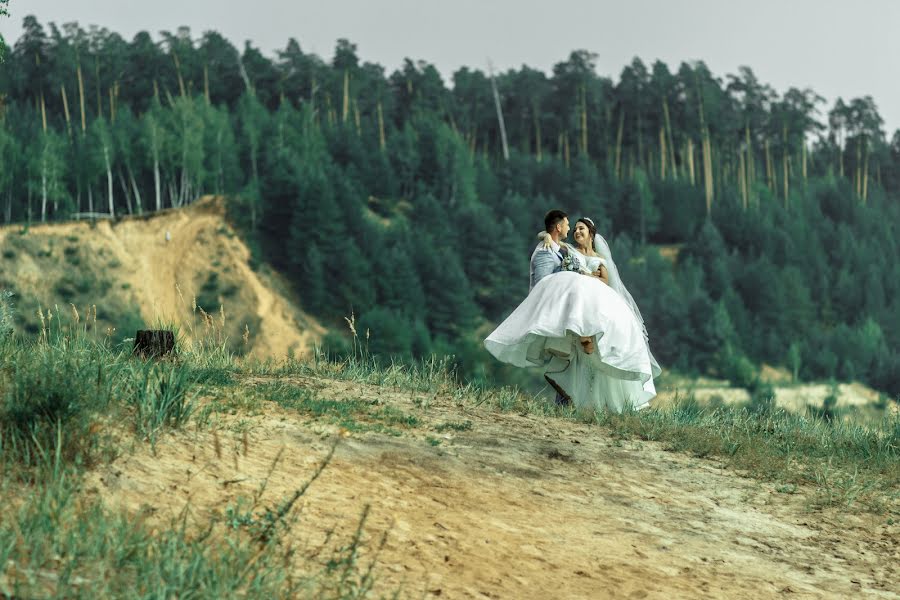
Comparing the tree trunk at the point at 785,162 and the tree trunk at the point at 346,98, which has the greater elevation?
the tree trunk at the point at 346,98

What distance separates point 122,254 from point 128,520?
75.1 metres

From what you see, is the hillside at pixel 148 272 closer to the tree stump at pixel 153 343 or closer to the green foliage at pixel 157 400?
the tree stump at pixel 153 343

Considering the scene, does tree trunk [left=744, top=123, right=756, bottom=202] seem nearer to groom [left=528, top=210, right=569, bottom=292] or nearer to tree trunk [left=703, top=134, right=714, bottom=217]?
tree trunk [left=703, top=134, right=714, bottom=217]

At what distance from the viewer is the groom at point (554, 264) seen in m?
11.4

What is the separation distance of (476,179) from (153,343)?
316 ft

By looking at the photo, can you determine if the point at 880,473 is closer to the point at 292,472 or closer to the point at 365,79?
the point at 292,472

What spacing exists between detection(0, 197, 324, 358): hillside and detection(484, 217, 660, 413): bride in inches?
2391

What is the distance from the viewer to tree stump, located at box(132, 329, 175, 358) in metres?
8.94

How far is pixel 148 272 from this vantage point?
254 feet

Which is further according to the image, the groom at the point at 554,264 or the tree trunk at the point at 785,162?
the tree trunk at the point at 785,162

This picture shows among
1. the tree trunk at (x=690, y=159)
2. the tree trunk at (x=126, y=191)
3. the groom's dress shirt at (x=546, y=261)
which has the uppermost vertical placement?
the tree trunk at (x=690, y=159)

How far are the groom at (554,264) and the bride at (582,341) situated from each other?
1 cm

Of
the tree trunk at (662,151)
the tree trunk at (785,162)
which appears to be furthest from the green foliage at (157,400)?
the tree trunk at (785,162)

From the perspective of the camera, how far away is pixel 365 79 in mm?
110438
